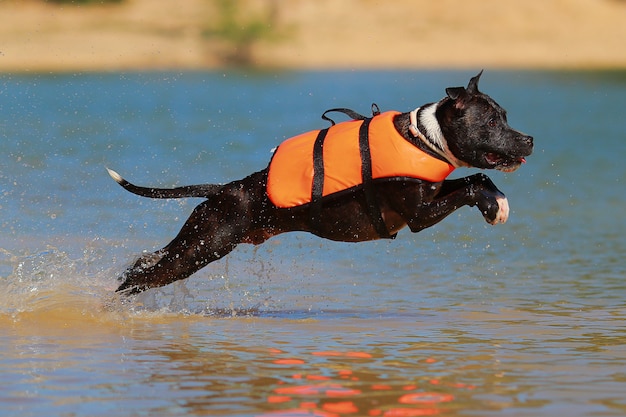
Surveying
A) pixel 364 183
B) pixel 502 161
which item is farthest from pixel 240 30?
pixel 502 161

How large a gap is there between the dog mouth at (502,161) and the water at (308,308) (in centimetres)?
104

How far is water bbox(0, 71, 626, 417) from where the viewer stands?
6.06 meters

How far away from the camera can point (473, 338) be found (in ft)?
24.6

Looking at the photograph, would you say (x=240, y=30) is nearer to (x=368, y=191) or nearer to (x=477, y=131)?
(x=368, y=191)

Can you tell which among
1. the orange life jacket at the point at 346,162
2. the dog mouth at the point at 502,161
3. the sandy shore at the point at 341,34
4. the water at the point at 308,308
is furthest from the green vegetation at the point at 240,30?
the dog mouth at the point at 502,161

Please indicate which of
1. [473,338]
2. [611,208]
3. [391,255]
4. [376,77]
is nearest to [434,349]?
[473,338]

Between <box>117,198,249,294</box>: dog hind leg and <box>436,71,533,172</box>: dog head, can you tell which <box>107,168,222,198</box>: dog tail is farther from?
<box>436,71,533,172</box>: dog head

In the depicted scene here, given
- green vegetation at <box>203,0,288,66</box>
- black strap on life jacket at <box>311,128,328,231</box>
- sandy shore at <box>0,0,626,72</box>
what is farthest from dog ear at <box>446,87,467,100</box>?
green vegetation at <box>203,0,288,66</box>

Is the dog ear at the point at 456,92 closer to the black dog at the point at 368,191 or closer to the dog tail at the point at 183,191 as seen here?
the black dog at the point at 368,191

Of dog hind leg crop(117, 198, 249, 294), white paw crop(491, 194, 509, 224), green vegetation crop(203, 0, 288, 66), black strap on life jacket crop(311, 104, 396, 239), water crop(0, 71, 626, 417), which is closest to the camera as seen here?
water crop(0, 71, 626, 417)

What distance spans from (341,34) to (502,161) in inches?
1863

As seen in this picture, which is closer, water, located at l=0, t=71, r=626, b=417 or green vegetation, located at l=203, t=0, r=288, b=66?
water, located at l=0, t=71, r=626, b=417


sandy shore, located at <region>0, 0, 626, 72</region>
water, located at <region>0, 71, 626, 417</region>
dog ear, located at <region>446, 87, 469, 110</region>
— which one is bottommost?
water, located at <region>0, 71, 626, 417</region>

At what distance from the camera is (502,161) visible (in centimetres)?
748
